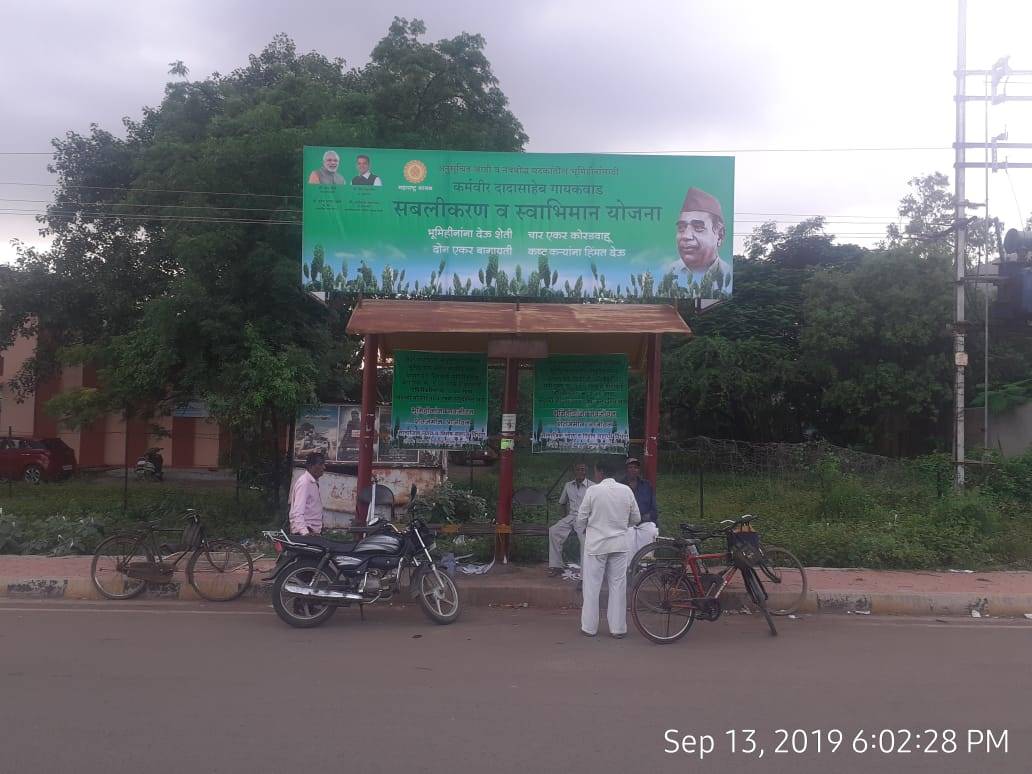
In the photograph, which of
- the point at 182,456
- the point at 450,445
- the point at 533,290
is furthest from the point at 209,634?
the point at 182,456

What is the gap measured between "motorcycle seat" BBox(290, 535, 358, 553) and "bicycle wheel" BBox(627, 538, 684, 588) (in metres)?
2.82

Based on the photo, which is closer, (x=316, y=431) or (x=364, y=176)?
(x=364, y=176)

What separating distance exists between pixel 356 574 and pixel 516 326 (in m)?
3.38

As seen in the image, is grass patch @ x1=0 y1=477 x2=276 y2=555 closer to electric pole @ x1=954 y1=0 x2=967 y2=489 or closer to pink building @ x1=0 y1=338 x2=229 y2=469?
pink building @ x1=0 y1=338 x2=229 y2=469

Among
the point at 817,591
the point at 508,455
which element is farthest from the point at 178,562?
the point at 817,591

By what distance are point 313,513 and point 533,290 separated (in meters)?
4.41

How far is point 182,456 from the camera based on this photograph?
31.8m

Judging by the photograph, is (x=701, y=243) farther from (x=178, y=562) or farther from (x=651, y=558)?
(x=178, y=562)

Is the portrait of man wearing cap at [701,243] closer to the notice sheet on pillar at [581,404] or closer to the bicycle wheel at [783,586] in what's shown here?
the notice sheet on pillar at [581,404]

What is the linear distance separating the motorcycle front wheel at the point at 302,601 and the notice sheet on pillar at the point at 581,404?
4.02 metres

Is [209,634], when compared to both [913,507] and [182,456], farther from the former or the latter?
[182,456]

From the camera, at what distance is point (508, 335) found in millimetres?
10609

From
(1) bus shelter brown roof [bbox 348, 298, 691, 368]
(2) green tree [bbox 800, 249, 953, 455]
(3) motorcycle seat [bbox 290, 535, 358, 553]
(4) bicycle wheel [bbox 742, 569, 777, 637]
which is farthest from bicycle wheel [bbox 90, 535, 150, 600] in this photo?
(2) green tree [bbox 800, 249, 953, 455]

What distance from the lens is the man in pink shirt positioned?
29.9ft
